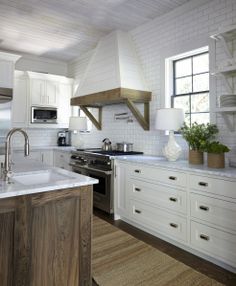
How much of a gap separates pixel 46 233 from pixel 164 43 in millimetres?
3228

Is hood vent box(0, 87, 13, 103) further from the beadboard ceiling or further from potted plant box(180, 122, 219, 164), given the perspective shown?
potted plant box(180, 122, 219, 164)

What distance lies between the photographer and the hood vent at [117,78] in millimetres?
3656

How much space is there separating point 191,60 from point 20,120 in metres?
3.74

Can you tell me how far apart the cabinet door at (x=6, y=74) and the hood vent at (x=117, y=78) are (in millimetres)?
1397

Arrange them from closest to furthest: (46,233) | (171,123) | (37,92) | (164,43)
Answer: (46,233) < (171,123) < (164,43) < (37,92)

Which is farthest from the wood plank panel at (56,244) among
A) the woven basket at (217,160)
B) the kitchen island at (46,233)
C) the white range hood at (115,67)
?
the white range hood at (115,67)

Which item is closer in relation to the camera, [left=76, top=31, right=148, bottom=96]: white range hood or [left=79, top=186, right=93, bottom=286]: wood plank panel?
[left=79, top=186, right=93, bottom=286]: wood plank panel

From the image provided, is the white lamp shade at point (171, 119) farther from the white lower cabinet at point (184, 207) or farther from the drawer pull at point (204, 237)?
the drawer pull at point (204, 237)

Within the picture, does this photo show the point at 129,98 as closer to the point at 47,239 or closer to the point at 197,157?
the point at 197,157

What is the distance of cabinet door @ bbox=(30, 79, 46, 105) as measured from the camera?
209 inches

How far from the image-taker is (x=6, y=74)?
452 cm

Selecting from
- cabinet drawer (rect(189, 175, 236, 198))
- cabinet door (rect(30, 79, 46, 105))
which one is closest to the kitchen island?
cabinet drawer (rect(189, 175, 236, 198))

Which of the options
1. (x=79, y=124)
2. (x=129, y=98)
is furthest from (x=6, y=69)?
(x=129, y=98)

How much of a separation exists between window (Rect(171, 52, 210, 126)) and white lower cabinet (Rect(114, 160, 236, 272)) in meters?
1.07
